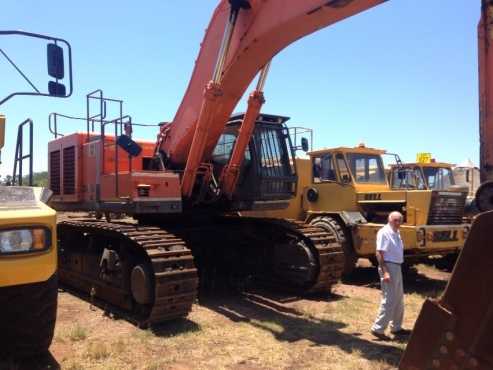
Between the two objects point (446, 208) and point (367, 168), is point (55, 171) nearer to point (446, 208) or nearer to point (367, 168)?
point (367, 168)

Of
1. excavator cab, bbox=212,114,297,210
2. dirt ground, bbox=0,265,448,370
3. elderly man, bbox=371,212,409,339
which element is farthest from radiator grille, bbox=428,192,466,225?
elderly man, bbox=371,212,409,339

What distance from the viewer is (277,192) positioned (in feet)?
24.5

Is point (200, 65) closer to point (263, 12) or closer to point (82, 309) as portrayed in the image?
point (263, 12)

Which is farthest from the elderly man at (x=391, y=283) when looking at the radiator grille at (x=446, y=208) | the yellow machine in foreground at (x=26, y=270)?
the yellow machine in foreground at (x=26, y=270)

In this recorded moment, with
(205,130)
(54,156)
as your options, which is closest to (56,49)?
(205,130)

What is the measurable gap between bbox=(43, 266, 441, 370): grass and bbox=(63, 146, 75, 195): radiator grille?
1817 millimetres

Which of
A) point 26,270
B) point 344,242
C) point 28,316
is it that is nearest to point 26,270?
point 26,270

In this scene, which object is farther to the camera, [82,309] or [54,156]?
[54,156]

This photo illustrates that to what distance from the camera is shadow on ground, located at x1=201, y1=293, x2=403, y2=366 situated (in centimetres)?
540

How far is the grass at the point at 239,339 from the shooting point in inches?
196

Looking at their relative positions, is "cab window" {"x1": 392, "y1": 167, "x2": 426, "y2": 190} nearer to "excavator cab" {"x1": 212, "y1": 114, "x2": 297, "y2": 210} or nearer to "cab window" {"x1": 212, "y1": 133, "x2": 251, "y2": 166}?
"excavator cab" {"x1": 212, "y1": 114, "x2": 297, "y2": 210}

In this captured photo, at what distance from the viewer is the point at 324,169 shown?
10.8m

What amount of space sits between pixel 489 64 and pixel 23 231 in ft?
13.2

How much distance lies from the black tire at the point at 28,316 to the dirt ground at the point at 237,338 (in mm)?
316
